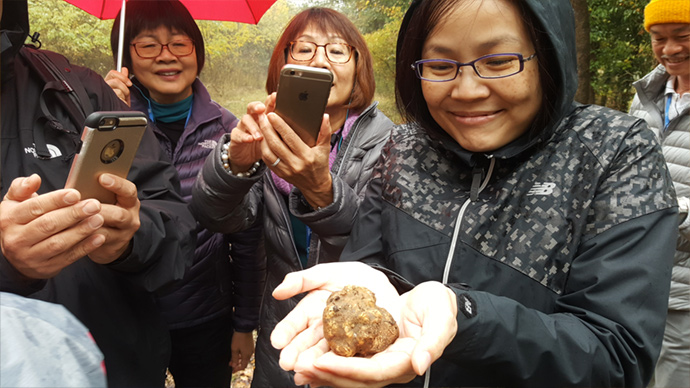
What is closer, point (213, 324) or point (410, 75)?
point (410, 75)

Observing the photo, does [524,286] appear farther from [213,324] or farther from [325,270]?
[213,324]

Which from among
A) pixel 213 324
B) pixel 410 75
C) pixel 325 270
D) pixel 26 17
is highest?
pixel 26 17

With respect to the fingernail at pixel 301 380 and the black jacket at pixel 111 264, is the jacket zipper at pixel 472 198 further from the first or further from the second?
the black jacket at pixel 111 264

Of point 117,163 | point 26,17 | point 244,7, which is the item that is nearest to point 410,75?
point 117,163

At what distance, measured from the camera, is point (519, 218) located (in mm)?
1521

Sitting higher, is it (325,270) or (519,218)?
(519,218)

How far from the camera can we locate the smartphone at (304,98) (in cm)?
191

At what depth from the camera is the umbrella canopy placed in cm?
314

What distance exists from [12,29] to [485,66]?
1.90 meters

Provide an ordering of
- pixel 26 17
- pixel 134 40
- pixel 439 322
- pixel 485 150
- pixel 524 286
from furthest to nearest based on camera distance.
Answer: pixel 134 40, pixel 26 17, pixel 485 150, pixel 524 286, pixel 439 322

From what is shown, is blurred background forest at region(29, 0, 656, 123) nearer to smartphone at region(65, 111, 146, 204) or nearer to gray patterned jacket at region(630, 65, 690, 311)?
smartphone at region(65, 111, 146, 204)

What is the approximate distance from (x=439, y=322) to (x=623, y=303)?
0.56m

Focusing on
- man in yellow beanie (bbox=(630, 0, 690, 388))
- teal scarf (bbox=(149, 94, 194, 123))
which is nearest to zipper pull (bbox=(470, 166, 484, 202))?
teal scarf (bbox=(149, 94, 194, 123))

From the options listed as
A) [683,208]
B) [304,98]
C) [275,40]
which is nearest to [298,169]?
[304,98]
